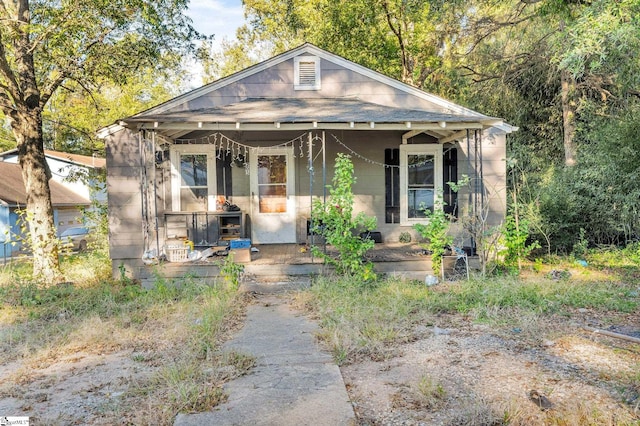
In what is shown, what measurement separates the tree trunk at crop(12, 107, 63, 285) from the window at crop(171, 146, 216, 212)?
2.37m

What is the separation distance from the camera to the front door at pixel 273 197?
9281mm

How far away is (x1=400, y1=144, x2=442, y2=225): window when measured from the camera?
9.34 m

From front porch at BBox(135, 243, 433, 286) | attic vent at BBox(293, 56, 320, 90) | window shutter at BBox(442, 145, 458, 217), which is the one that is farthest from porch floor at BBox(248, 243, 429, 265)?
attic vent at BBox(293, 56, 320, 90)

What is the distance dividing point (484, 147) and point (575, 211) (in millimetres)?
3134

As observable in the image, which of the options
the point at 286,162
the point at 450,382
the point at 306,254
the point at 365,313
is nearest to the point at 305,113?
the point at 286,162

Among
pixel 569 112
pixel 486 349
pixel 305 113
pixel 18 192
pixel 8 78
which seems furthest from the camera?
pixel 18 192

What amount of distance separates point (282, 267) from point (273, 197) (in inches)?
99.0

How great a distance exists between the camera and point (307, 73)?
30.9ft

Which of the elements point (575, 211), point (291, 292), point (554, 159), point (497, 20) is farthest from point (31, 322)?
point (554, 159)

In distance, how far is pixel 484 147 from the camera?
333 inches

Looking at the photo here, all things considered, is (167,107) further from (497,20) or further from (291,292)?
(497,20)

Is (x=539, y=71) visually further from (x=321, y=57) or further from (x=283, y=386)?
(x=283, y=386)

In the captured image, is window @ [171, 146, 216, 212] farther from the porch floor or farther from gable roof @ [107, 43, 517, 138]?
the porch floor

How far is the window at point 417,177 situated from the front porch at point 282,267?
73.5 inches
